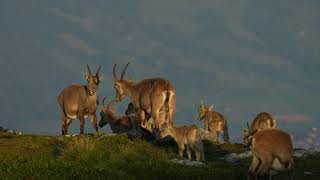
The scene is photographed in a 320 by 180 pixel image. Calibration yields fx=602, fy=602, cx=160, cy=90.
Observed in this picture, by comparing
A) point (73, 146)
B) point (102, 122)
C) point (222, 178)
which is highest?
point (102, 122)

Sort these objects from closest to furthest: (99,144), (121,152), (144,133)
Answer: (121,152)
(99,144)
(144,133)

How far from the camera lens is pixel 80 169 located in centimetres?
2012

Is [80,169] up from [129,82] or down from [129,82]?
down

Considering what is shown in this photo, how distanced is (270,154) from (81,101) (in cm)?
1857

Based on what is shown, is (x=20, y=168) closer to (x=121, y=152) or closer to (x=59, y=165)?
(x=59, y=165)

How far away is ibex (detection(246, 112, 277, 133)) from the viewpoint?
29456 millimetres

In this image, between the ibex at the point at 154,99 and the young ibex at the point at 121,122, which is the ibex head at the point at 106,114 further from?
the ibex at the point at 154,99

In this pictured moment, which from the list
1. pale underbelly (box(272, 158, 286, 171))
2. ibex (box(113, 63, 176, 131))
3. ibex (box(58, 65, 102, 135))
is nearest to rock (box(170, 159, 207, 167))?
ibex (box(113, 63, 176, 131))

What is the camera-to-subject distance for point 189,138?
991 inches

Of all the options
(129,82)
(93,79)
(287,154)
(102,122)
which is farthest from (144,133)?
(287,154)

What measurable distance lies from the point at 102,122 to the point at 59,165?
17.3 m

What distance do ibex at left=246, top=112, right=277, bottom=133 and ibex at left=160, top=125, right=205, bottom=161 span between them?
470 cm

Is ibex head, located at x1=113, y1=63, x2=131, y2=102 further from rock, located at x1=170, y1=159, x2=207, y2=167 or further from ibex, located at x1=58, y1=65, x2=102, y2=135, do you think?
rock, located at x1=170, y1=159, x2=207, y2=167

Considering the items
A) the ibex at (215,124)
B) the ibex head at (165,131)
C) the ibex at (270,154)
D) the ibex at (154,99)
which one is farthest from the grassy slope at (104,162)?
the ibex at (215,124)
